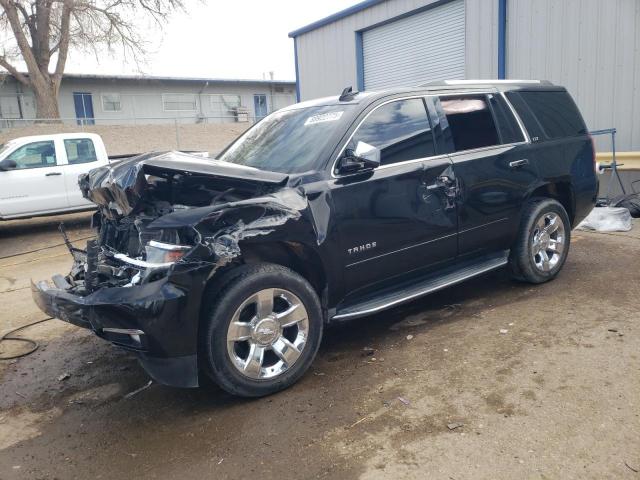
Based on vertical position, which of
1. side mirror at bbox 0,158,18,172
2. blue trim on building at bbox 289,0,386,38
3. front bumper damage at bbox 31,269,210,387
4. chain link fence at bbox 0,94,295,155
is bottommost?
front bumper damage at bbox 31,269,210,387

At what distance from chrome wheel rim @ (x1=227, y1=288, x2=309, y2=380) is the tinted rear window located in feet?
10.6

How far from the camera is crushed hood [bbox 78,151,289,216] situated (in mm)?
3365

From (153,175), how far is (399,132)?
1909 mm

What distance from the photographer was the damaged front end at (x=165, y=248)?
3.10 m

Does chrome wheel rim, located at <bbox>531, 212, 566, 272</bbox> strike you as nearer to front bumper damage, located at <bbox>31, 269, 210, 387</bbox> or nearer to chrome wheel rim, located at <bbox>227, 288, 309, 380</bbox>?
chrome wheel rim, located at <bbox>227, 288, 309, 380</bbox>

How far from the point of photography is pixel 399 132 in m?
4.25

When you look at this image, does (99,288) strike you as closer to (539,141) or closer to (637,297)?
(539,141)

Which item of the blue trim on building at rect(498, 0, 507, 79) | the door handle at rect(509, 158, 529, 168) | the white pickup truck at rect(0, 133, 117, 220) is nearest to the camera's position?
the door handle at rect(509, 158, 529, 168)

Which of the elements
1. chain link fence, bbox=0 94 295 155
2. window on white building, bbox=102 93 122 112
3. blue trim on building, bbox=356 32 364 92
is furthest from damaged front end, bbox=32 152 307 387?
window on white building, bbox=102 93 122 112

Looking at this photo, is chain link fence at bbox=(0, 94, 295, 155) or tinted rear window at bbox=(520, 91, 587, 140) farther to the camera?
chain link fence at bbox=(0, 94, 295, 155)

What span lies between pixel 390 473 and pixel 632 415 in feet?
4.64

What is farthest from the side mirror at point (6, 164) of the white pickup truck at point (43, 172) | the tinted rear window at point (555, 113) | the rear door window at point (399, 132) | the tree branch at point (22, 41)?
the tree branch at point (22, 41)

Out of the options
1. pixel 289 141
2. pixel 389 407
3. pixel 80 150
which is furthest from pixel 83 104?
pixel 389 407

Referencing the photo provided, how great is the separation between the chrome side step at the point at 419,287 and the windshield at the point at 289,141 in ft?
3.50
